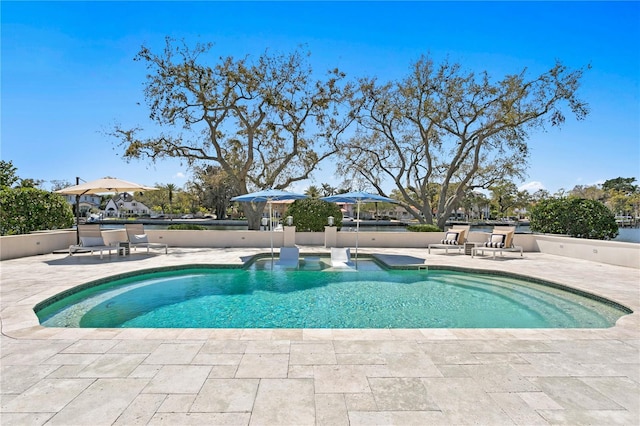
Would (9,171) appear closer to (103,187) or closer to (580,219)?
(103,187)

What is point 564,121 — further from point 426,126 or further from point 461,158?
point 426,126

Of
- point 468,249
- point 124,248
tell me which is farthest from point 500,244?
point 124,248

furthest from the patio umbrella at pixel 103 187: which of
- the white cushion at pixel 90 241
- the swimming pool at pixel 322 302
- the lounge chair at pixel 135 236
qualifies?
the swimming pool at pixel 322 302

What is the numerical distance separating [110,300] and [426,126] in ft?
64.9

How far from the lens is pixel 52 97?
37.3 feet

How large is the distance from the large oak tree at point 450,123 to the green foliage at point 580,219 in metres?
6.02

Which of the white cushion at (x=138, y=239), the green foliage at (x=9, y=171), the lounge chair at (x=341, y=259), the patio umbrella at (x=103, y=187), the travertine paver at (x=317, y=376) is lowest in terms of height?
the travertine paver at (x=317, y=376)

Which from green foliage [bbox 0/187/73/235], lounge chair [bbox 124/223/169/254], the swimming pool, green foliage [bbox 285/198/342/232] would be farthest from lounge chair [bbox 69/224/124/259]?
green foliage [bbox 285/198/342/232]

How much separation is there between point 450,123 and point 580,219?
8.93 meters

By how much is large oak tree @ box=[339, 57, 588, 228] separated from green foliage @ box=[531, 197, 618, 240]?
6.02 metres

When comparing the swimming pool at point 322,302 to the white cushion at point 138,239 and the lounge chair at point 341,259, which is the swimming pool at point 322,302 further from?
the white cushion at point 138,239

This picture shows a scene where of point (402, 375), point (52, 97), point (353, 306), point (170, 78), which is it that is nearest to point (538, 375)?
point (402, 375)

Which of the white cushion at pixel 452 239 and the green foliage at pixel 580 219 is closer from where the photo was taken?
the white cushion at pixel 452 239

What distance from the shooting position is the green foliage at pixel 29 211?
451 inches
